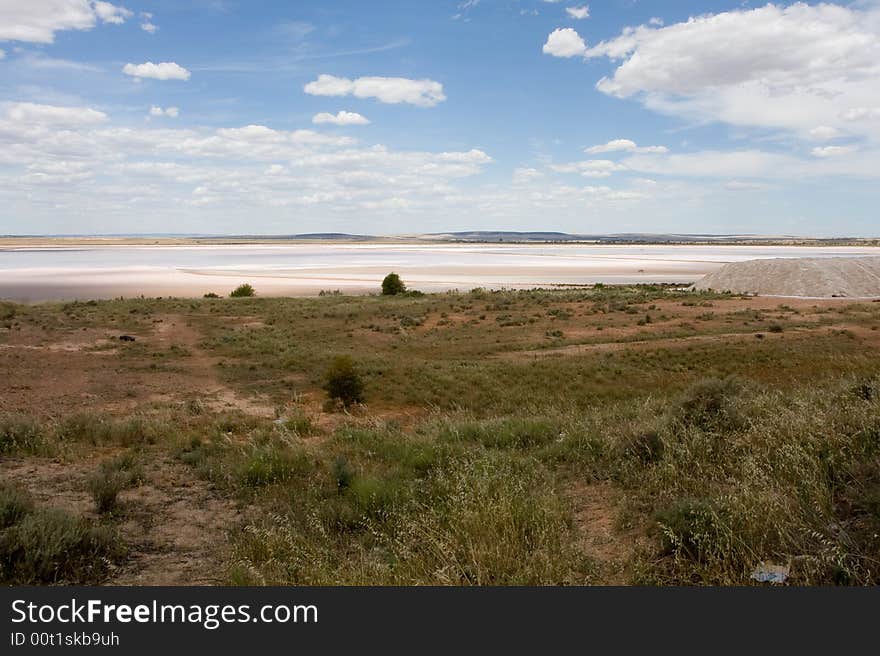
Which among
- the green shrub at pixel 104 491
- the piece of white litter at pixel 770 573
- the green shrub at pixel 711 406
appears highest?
the green shrub at pixel 711 406

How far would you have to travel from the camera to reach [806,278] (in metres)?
54.1

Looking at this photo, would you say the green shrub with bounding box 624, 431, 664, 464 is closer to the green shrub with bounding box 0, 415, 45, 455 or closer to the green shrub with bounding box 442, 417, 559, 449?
the green shrub with bounding box 442, 417, 559, 449

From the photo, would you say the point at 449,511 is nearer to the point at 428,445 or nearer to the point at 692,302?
the point at 428,445

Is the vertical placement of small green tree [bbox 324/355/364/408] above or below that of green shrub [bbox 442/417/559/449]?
below

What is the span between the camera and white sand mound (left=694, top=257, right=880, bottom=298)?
52.5 meters

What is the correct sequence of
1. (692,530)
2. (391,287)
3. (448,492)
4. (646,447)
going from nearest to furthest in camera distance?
(692,530)
(448,492)
(646,447)
(391,287)

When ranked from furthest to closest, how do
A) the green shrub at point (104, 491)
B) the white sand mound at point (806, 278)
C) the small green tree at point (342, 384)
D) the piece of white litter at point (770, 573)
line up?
1. the white sand mound at point (806, 278)
2. the small green tree at point (342, 384)
3. the green shrub at point (104, 491)
4. the piece of white litter at point (770, 573)

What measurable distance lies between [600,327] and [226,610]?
31081 millimetres

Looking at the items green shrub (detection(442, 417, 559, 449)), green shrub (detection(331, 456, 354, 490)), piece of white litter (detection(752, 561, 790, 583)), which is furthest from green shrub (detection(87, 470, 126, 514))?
piece of white litter (detection(752, 561, 790, 583))

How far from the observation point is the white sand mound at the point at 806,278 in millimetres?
52531

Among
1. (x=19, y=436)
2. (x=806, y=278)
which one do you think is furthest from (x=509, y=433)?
(x=806, y=278)

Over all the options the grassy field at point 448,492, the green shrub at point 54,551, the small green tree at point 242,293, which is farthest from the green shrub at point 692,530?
the small green tree at point 242,293

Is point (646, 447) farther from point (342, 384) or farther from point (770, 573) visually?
point (342, 384)

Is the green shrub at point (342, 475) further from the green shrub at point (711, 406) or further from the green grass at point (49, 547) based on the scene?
the green shrub at point (711, 406)
